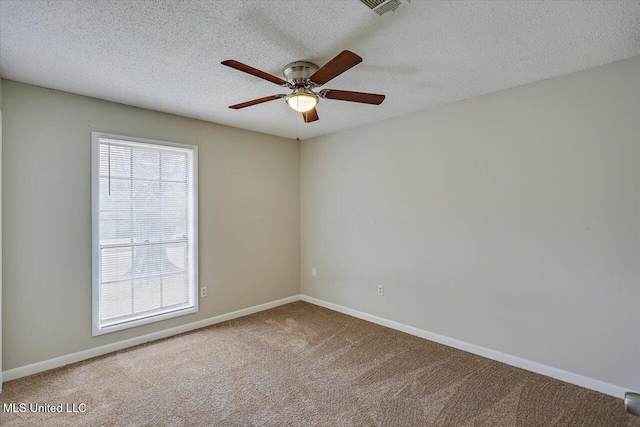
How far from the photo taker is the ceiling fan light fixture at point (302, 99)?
231 centimetres

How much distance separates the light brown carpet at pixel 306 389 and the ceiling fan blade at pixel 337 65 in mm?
2271

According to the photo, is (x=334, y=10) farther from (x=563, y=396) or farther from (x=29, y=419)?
(x=29, y=419)

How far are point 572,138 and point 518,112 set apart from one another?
477 mm

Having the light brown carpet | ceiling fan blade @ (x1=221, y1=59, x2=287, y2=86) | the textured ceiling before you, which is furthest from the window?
ceiling fan blade @ (x1=221, y1=59, x2=287, y2=86)

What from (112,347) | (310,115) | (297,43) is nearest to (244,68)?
(297,43)

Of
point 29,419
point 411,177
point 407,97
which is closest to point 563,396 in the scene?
point 411,177

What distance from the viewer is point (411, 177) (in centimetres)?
360

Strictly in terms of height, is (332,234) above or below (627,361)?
above

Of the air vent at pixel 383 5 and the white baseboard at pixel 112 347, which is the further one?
the white baseboard at pixel 112 347

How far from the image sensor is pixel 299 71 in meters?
2.37

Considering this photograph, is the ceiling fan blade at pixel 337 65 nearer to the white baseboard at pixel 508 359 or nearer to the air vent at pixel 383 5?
the air vent at pixel 383 5

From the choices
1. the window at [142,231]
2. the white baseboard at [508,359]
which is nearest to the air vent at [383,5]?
the window at [142,231]

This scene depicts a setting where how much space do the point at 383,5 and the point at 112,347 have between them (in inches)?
146

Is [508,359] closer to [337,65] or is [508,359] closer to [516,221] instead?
[516,221]
